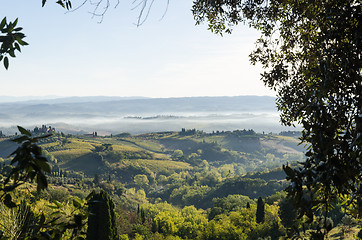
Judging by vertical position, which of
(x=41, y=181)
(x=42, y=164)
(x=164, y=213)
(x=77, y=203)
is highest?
(x=42, y=164)

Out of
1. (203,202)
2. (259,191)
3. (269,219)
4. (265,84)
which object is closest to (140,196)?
(203,202)

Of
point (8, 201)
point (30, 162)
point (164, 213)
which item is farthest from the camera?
point (164, 213)

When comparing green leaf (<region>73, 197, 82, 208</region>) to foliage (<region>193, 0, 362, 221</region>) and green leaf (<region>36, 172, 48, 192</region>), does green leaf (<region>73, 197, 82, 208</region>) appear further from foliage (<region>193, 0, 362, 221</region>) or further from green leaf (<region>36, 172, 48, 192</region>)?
foliage (<region>193, 0, 362, 221</region>)

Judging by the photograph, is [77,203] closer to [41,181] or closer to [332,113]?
[41,181]

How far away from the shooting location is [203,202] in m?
147

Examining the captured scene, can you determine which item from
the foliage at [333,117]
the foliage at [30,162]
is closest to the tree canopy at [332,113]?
the foliage at [333,117]

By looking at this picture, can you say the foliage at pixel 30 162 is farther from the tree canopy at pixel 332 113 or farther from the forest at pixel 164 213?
the tree canopy at pixel 332 113

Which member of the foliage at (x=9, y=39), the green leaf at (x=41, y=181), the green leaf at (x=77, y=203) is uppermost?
the foliage at (x=9, y=39)

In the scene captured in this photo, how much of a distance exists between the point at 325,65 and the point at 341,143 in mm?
881

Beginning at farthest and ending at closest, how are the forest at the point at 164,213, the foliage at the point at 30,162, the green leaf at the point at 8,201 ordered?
the forest at the point at 164,213
the green leaf at the point at 8,201
the foliage at the point at 30,162

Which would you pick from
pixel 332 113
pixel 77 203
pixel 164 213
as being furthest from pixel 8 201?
pixel 164 213

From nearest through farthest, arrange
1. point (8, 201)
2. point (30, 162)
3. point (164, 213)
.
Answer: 1. point (30, 162)
2. point (8, 201)
3. point (164, 213)

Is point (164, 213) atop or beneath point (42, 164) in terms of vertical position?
beneath

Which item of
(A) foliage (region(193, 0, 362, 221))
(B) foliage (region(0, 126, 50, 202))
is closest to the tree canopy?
(A) foliage (region(193, 0, 362, 221))
